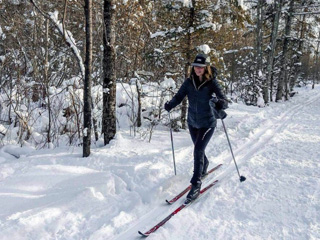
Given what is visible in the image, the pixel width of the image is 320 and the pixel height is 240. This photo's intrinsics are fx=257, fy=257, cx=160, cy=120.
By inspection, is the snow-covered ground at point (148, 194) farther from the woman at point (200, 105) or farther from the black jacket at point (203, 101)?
the black jacket at point (203, 101)

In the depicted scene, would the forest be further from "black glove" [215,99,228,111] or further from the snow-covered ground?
"black glove" [215,99,228,111]

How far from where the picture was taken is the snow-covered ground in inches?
125

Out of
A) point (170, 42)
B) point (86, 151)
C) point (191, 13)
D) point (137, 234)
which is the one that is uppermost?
point (191, 13)

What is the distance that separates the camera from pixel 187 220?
3408mm

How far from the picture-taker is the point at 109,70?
19.8ft

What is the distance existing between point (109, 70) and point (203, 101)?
9.27 feet

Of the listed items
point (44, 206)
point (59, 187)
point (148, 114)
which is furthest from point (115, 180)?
point (148, 114)

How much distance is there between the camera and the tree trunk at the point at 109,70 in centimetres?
585

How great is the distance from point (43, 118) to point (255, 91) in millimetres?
13355

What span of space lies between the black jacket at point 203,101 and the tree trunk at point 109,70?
243cm

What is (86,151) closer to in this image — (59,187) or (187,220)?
(59,187)

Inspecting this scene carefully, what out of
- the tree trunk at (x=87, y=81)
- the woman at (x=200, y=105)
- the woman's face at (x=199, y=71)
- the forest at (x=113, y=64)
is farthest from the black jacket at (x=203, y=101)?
the forest at (x=113, y=64)

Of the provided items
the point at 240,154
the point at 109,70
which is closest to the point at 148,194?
the point at 240,154

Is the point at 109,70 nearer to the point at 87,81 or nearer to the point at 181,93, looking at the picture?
the point at 87,81
